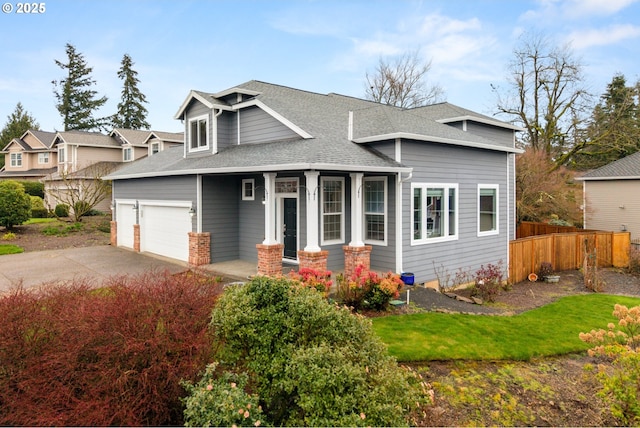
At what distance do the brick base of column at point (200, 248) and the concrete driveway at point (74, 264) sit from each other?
499 millimetres

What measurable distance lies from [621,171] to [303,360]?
1054 inches

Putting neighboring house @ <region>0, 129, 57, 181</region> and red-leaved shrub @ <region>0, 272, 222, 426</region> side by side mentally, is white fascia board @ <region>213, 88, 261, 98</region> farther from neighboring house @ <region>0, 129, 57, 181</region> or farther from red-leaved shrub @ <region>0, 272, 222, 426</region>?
neighboring house @ <region>0, 129, 57, 181</region>

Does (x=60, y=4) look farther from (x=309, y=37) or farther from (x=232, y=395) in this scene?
(x=232, y=395)

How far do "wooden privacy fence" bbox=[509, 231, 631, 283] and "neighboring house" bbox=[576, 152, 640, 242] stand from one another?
197 inches

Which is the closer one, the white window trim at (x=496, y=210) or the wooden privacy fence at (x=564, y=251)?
the white window trim at (x=496, y=210)

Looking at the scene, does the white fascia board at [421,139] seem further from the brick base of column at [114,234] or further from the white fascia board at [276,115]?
the brick base of column at [114,234]

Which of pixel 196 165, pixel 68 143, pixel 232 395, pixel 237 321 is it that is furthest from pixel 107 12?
pixel 68 143

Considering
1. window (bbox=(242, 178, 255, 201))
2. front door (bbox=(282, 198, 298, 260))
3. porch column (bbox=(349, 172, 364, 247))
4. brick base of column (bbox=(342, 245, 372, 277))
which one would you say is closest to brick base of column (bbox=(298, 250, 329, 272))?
brick base of column (bbox=(342, 245, 372, 277))

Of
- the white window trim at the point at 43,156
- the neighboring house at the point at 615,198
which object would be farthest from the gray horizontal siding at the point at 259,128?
the white window trim at the point at 43,156

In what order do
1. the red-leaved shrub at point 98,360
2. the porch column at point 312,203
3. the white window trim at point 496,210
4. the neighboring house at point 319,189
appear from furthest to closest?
the white window trim at point 496,210, the neighboring house at point 319,189, the porch column at point 312,203, the red-leaved shrub at point 98,360

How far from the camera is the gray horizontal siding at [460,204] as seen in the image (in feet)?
38.3

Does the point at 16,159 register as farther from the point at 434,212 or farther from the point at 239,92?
the point at 434,212

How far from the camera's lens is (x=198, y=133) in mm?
15602

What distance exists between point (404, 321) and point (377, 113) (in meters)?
8.22
